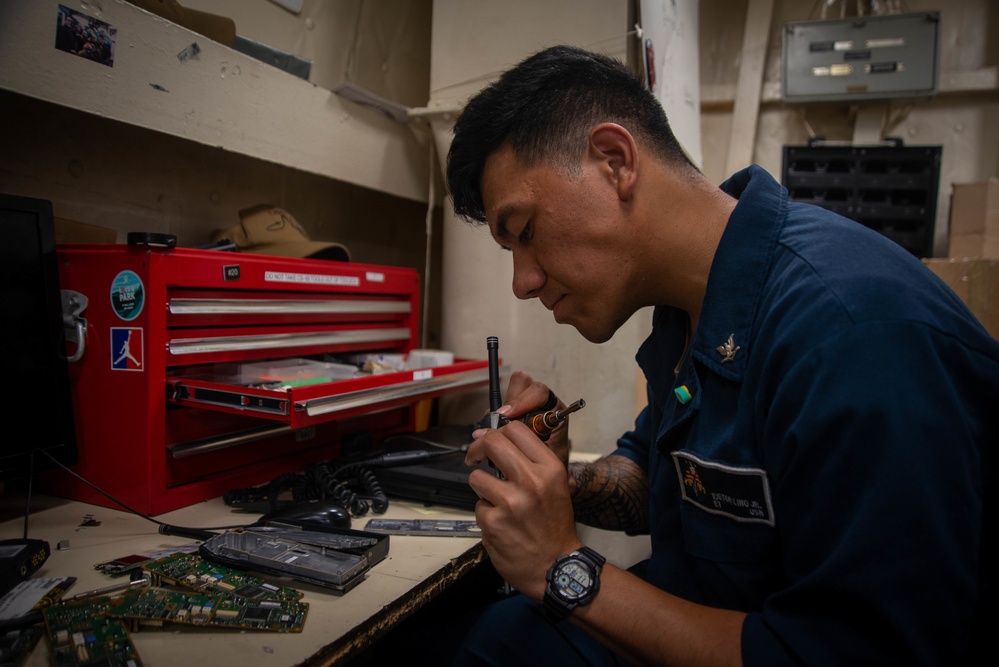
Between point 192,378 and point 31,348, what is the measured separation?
0.26 m

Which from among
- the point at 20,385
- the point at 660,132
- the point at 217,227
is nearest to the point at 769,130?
the point at 660,132

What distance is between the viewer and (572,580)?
778mm

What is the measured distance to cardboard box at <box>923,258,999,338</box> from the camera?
1872mm

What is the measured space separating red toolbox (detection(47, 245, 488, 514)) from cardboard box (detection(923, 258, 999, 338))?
1696mm

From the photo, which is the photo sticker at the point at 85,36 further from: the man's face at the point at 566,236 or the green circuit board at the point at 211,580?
the green circuit board at the point at 211,580

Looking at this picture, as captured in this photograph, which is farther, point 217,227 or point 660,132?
point 217,227

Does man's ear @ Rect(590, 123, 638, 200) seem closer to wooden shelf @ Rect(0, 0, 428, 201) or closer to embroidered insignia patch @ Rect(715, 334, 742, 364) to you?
embroidered insignia patch @ Rect(715, 334, 742, 364)

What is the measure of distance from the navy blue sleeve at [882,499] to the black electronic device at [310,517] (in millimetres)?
662

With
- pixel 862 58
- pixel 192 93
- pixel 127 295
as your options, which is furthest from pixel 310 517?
pixel 862 58

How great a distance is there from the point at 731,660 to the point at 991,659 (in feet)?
1.09

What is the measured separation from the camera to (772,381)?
72 centimetres

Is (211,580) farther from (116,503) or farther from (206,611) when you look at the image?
(116,503)

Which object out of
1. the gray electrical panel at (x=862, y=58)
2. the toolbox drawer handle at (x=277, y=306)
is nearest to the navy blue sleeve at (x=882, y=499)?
the toolbox drawer handle at (x=277, y=306)

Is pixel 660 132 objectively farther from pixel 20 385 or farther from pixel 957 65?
pixel 957 65
